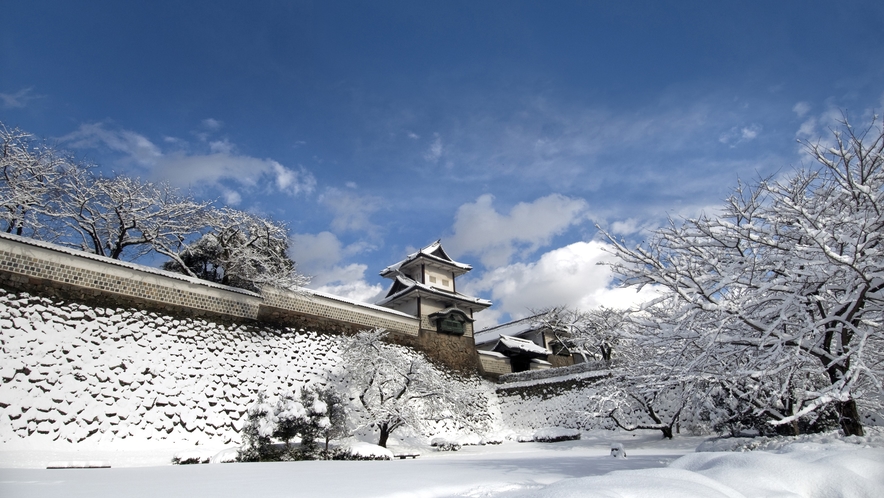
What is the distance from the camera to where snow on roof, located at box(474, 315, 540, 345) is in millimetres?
30916

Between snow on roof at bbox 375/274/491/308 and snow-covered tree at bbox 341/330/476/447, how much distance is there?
691 cm

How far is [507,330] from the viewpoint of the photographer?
109 ft

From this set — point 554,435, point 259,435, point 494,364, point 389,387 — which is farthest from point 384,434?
point 494,364

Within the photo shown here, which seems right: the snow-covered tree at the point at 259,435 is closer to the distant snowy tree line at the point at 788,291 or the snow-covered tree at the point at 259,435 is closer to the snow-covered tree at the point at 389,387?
the snow-covered tree at the point at 389,387

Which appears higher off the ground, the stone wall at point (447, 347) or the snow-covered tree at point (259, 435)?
the stone wall at point (447, 347)

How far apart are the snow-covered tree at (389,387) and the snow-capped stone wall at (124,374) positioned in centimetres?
206

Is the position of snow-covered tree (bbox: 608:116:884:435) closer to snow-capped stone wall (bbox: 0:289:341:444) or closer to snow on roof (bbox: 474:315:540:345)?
snow-capped stone wall (bbox: 0:289:341:444)

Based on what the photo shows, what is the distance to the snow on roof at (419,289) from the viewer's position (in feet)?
74.1

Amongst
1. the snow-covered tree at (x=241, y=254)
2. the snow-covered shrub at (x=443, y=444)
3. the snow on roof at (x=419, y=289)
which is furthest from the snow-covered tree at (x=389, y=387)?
the snow on roof at (x=419, y=289)

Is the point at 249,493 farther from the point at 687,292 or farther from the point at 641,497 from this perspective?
the point at 687,292

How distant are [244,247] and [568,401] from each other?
14.7 meters

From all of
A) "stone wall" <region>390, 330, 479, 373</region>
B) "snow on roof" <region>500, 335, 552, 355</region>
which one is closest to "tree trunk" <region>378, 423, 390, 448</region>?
"stone wall" <region>390, 330, 479, 373</region>

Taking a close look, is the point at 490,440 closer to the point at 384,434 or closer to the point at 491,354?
the point at 384,434

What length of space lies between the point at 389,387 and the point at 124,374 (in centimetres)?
720
